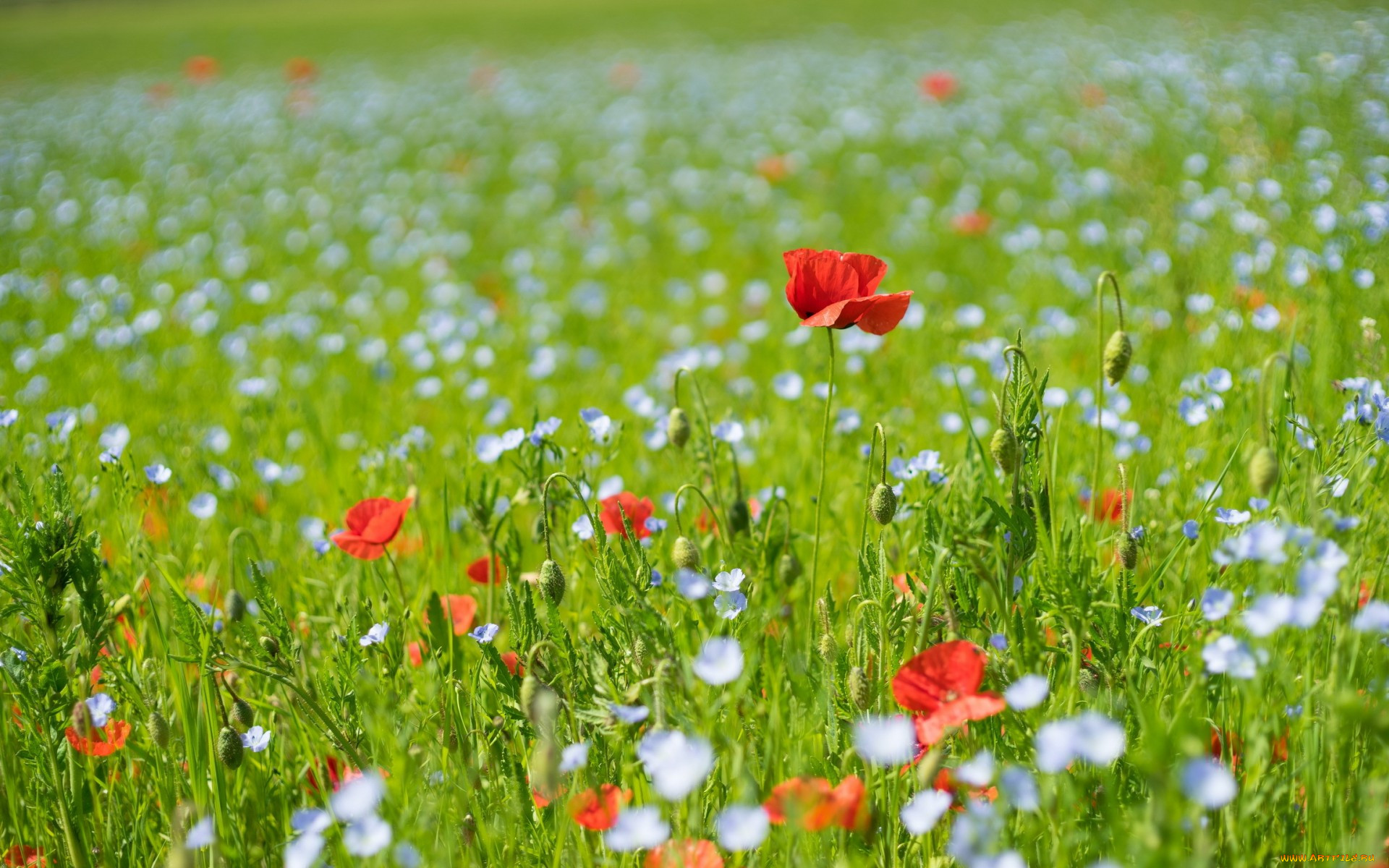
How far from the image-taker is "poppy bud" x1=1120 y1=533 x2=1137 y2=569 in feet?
4.91

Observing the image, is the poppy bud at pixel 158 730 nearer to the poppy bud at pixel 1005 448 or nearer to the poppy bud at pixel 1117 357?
the poppy bud at pixel 1005 448

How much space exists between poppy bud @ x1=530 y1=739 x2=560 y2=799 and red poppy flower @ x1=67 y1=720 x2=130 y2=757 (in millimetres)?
760

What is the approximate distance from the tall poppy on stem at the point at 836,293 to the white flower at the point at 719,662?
13.6 inches

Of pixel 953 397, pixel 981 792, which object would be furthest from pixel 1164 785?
pixel 953 397

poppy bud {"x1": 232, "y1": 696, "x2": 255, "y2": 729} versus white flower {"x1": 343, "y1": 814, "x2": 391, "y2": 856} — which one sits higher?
white flower {"x1": 343, "y1": 814, "x2": 391, "y2": 856}

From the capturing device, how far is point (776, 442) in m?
2.84

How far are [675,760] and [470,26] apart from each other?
26.9 m

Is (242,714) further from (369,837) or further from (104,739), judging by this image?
(369,837)

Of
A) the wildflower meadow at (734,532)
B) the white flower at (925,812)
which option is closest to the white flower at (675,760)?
the wildflower meadow at (734,532)

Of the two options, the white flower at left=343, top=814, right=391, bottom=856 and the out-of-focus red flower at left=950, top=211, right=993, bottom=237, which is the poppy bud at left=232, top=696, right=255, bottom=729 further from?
the out-of-focus red flower at left=950, top=211, right=993, bottom=237

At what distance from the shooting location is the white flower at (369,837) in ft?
3.53

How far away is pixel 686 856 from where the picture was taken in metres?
1.19

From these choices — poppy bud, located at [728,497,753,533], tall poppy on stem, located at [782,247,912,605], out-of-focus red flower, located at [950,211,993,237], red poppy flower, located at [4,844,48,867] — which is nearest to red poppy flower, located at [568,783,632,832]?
tall poppy on stem, located at [782,247,912,605]

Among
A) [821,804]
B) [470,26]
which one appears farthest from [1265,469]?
[470,26]
